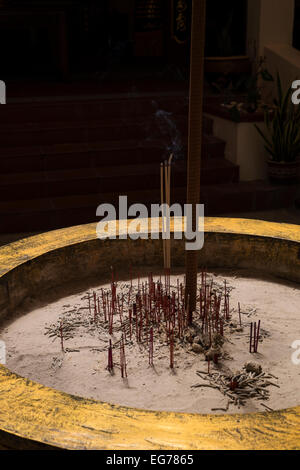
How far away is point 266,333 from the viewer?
2.71 metres

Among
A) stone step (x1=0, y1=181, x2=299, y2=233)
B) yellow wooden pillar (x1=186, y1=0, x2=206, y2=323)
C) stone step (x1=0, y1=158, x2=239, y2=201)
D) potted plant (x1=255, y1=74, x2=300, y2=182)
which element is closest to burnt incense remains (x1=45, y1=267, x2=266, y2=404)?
yellow wooden pillar (x1=186, y1=0, x2=206, y2=323)

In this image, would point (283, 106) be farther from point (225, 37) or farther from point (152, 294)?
point (152, 294)

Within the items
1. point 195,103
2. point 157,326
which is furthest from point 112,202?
point 195,103

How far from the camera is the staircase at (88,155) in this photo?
5.87 metres

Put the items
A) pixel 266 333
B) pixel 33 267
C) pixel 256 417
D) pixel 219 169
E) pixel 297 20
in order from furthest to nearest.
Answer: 1. pixel 297 20
2. pixel 219 169
3. pixel 33 267
4. pixel 266 333
5. pixel 256 417

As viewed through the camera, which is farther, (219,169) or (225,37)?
(225,37)

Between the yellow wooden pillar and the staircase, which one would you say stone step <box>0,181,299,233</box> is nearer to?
the staircase

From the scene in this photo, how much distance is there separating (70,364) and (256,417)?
1.02 meters

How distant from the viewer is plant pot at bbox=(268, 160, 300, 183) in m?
6.39

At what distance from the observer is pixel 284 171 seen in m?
6.40

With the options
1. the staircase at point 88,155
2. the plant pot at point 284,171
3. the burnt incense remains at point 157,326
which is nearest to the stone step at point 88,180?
the staircase at point 88,155

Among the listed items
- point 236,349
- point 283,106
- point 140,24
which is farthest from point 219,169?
point 140,24

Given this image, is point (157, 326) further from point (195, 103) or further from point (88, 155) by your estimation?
point (88, 155)

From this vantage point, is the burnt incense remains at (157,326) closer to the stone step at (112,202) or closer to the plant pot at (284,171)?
the stone step at (112,202)
